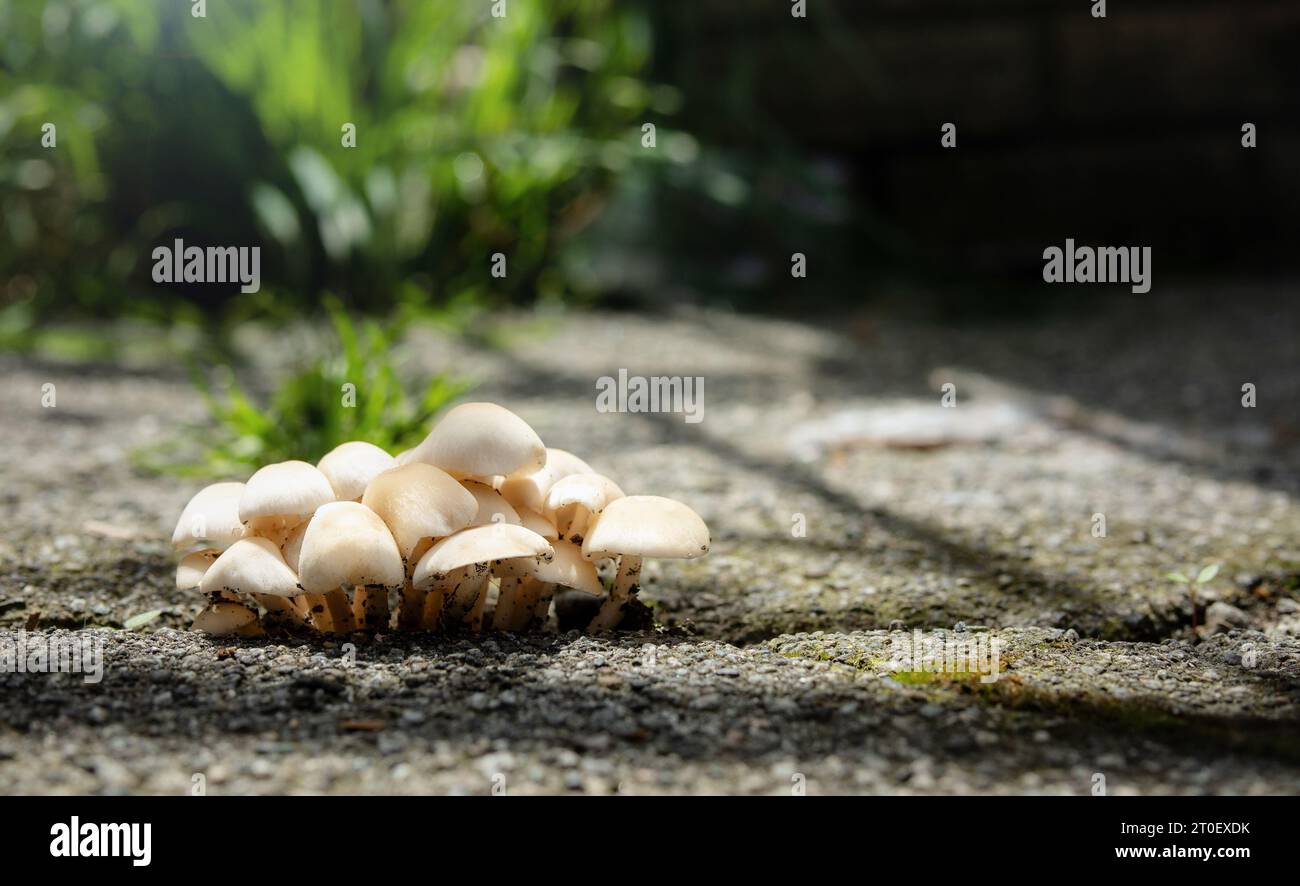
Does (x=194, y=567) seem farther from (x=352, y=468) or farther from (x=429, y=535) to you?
(x=429, y=535)

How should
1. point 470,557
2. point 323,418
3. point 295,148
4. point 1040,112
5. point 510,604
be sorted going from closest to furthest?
point 470,557 → point 510,604 → point 323,418 → point 295,148 → point 1040,112

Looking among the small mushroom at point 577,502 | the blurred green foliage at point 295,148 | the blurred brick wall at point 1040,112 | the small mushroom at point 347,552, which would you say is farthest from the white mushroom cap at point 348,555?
the blurred brick wall at point 1040,112

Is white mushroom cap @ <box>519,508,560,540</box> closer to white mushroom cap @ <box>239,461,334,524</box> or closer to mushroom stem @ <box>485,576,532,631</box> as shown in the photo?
mushroom stem @ <box>485,576,532,631</box>

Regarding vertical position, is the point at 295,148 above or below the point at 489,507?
above

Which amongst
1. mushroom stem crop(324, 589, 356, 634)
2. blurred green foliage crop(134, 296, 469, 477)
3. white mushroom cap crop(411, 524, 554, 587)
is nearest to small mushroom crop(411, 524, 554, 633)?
white mushroom cap crop(411, 524, 554, 587)

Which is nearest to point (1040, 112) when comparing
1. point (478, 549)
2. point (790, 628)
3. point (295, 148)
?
point (295, 148)

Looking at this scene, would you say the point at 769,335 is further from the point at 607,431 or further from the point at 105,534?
the point at 105,534
